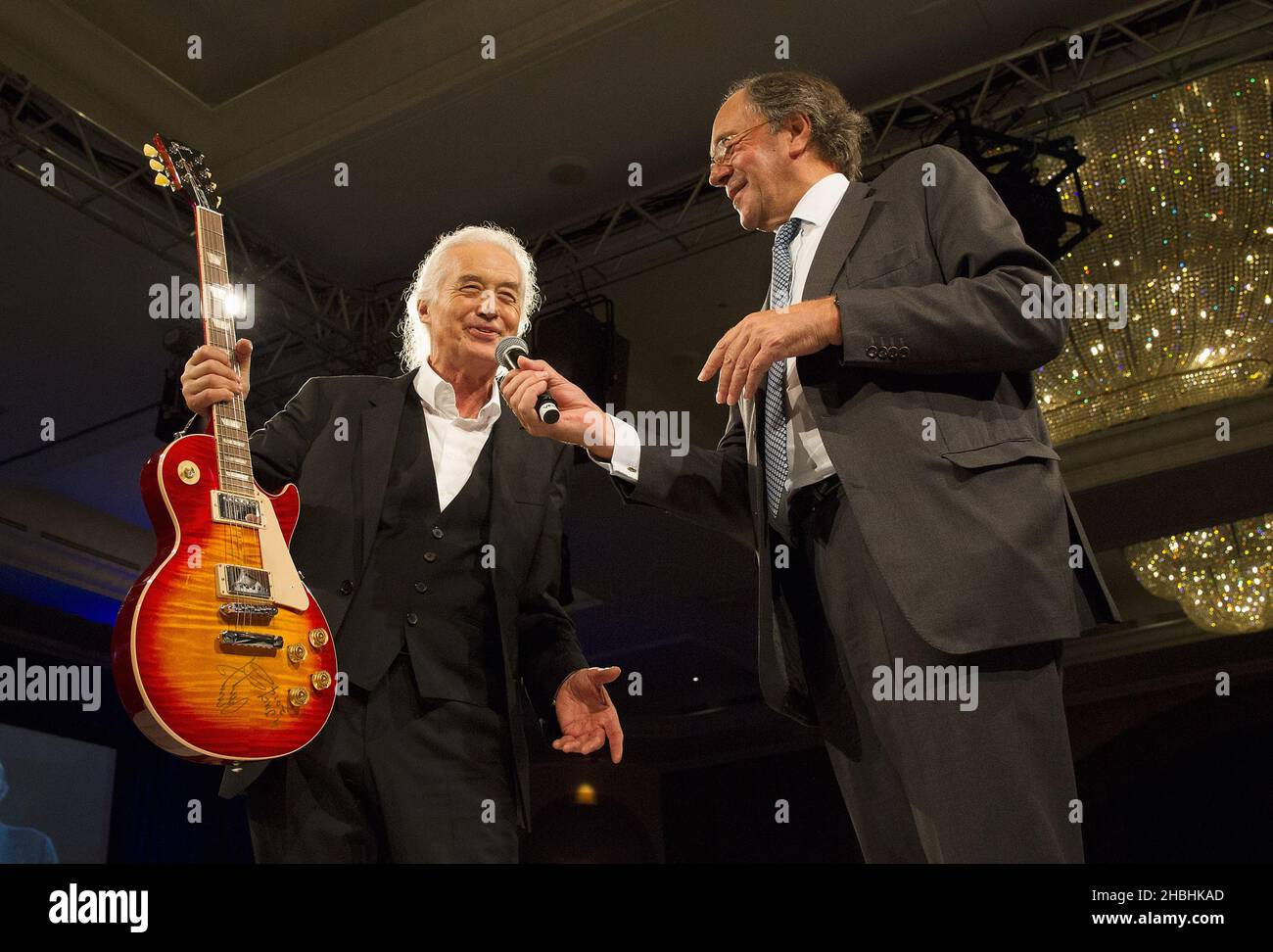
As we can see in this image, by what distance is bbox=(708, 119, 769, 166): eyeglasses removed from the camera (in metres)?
1.88

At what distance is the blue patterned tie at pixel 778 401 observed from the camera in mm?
1557

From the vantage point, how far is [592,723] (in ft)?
6.30

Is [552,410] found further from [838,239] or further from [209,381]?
[209,381]

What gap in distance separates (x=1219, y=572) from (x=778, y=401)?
527 cm

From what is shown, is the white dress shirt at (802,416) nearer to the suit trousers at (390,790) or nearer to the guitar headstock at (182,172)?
the suit trousers at (390,790)

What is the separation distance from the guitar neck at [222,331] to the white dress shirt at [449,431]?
12.2 inches

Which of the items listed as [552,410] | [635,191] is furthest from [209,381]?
[635,191]

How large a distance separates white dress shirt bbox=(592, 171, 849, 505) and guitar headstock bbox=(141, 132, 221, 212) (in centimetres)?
94

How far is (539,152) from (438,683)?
11.2 feet

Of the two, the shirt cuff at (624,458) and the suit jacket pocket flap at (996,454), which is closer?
the suit jacket pocket flap at (996,454)

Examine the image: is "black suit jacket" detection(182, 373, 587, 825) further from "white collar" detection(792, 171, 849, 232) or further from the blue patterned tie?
"white collar" detection(792, 171, 849, 232)
